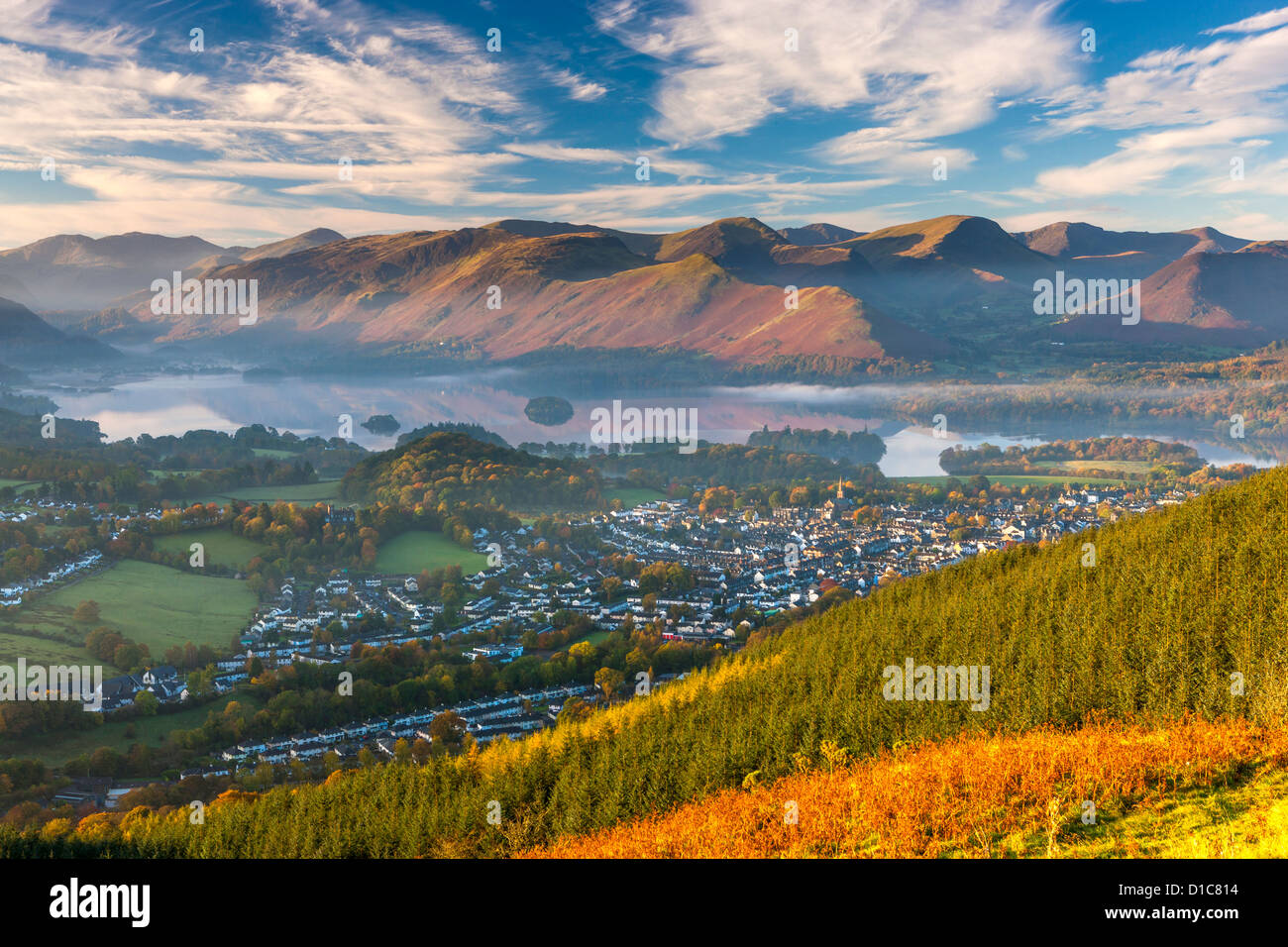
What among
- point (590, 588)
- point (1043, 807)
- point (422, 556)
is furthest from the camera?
point (422, 556)

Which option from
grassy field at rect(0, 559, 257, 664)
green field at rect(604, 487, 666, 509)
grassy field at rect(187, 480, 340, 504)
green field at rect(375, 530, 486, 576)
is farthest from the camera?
green field at rect(604, 487, 666, 509)

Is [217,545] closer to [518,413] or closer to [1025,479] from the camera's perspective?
[1025,479]

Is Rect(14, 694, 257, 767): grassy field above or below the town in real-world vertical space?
below

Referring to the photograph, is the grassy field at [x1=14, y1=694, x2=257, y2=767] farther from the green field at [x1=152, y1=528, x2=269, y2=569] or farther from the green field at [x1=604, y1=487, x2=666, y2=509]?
the green field at [x1=604, y1=487, x2=666, y2=509]

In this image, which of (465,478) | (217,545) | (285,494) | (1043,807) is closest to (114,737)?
(217,545)

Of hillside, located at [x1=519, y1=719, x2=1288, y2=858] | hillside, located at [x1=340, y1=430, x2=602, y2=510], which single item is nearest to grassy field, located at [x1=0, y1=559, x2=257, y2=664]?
hillside, located at [x1=340, y1=430, x2=602, y2=510]
